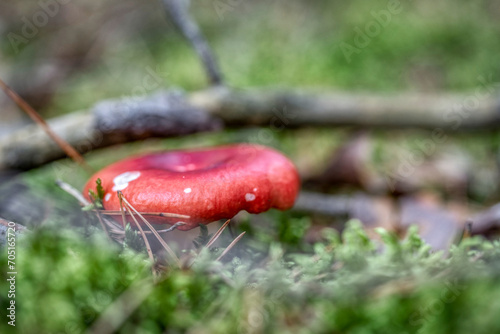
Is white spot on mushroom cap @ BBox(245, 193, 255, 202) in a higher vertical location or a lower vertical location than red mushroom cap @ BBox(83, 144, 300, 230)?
lower

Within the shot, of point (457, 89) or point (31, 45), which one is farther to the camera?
point (31, 45)

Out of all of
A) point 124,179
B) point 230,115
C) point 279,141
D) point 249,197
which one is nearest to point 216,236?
point 249,197

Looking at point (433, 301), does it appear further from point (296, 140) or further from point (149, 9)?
point (149, 9)

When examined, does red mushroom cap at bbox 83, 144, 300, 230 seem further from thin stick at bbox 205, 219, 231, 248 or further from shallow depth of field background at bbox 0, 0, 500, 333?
shallow depth of field background at bbox 0, 0, 500, 333

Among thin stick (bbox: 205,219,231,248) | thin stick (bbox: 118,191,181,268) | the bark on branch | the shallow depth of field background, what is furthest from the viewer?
the bark on branch

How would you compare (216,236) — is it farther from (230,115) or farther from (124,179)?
(230,115)

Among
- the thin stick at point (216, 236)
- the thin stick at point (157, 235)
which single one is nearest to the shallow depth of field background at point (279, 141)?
the thin stick at point (157, 235)

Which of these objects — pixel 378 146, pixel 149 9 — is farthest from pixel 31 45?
pixel 378 146

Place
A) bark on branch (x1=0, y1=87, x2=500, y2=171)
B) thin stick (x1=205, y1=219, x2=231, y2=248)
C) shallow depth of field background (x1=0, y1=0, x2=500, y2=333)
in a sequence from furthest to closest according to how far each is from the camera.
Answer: bark on branch (x1=0, y1=87, x2=500, y2=171) → thin stick (x1=205, y1=219, x2=231, y2=248) → shallow depth of field background (x1=0, y1=0, x2=500, y2=333)

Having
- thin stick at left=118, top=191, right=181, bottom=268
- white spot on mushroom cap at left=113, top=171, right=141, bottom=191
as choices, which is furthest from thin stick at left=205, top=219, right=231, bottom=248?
white spot on mushroom cap at left=113, top=171, right=141, bottom=191
